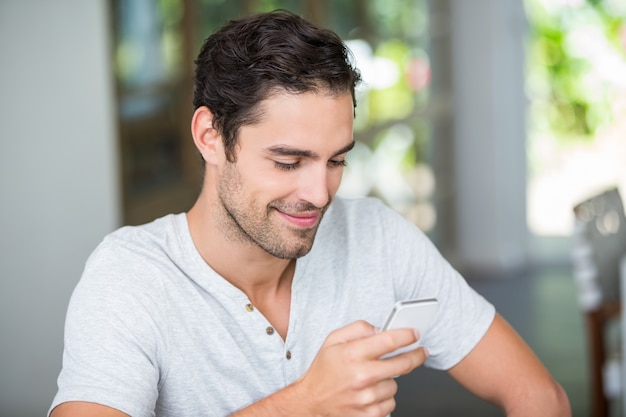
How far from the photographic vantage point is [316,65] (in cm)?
132

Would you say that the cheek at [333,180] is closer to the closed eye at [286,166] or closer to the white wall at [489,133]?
the closed eye at [286,166]

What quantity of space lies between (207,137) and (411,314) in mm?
457

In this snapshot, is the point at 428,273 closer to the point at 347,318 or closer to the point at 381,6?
the point at 347,318

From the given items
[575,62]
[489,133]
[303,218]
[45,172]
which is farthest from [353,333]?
[575,62]

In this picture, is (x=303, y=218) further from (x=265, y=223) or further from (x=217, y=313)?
(x=217, y=313)

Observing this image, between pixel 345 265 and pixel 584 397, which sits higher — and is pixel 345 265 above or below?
above

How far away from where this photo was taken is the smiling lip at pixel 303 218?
52.7 inches

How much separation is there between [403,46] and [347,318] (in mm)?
3828

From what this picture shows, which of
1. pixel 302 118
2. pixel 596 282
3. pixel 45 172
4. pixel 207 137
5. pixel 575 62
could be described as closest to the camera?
pixel 302 118

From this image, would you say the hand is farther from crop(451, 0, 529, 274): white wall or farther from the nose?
crop(451, 0, 529, 274): white wall

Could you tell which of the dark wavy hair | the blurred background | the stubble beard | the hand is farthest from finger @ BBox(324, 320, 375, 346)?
the blurred background

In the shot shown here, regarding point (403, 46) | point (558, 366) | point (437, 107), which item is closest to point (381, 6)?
point (403, 46)

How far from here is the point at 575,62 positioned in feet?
18.9

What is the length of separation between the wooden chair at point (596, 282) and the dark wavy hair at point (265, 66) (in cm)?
163
